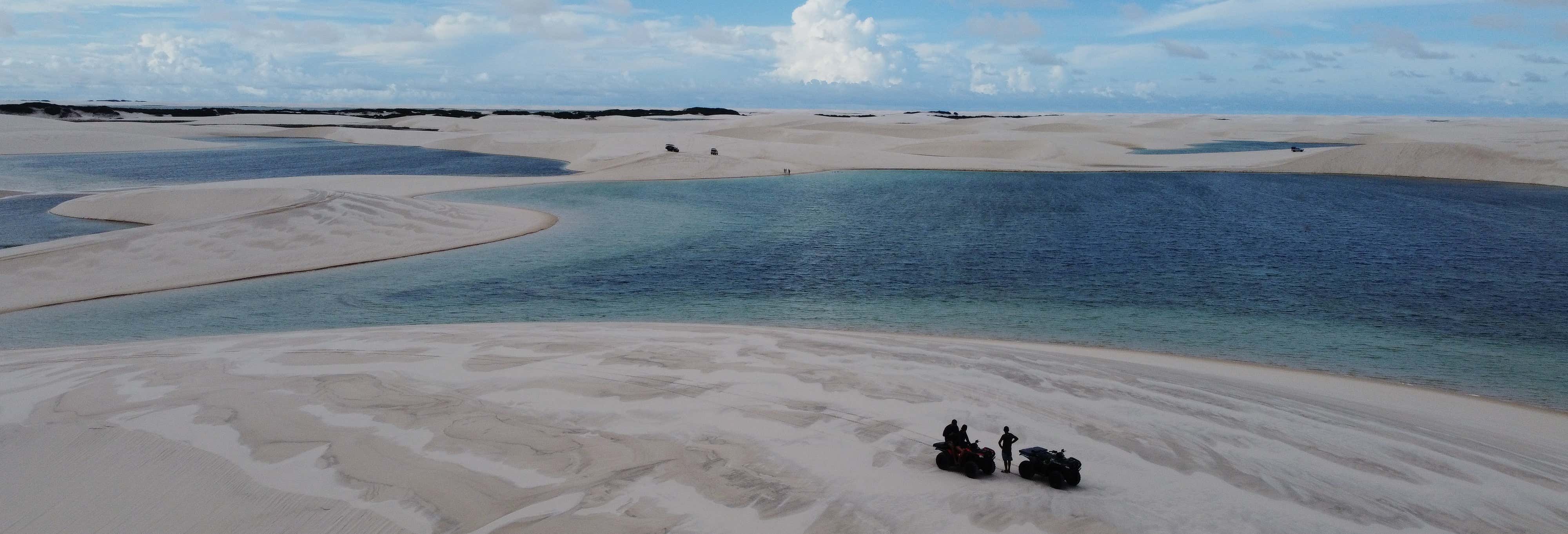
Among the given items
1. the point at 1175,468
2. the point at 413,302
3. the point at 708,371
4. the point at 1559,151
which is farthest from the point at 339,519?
the point at 1559,151

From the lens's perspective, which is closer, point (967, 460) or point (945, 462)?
point (967, 460)

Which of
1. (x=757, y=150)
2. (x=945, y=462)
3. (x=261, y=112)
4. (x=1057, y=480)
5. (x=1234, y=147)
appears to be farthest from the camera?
(x=261, y=112)

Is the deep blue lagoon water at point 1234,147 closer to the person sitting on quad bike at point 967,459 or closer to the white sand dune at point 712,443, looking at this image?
the white sand dune at point 712,443

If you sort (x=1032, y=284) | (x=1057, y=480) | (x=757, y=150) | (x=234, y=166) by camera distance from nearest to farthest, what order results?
(x=1057, y=480) < (x=1032, y=284) < (x=234, y=166) < (x=757, y=150)

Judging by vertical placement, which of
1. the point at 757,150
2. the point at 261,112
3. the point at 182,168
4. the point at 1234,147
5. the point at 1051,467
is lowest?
the point at 1051,467

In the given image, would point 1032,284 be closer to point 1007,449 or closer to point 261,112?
point 1007,449

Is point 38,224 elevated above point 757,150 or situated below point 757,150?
below

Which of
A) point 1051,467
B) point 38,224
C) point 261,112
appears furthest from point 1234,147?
point 261,112

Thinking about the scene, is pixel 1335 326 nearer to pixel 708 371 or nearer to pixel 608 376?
pixel 708 371
